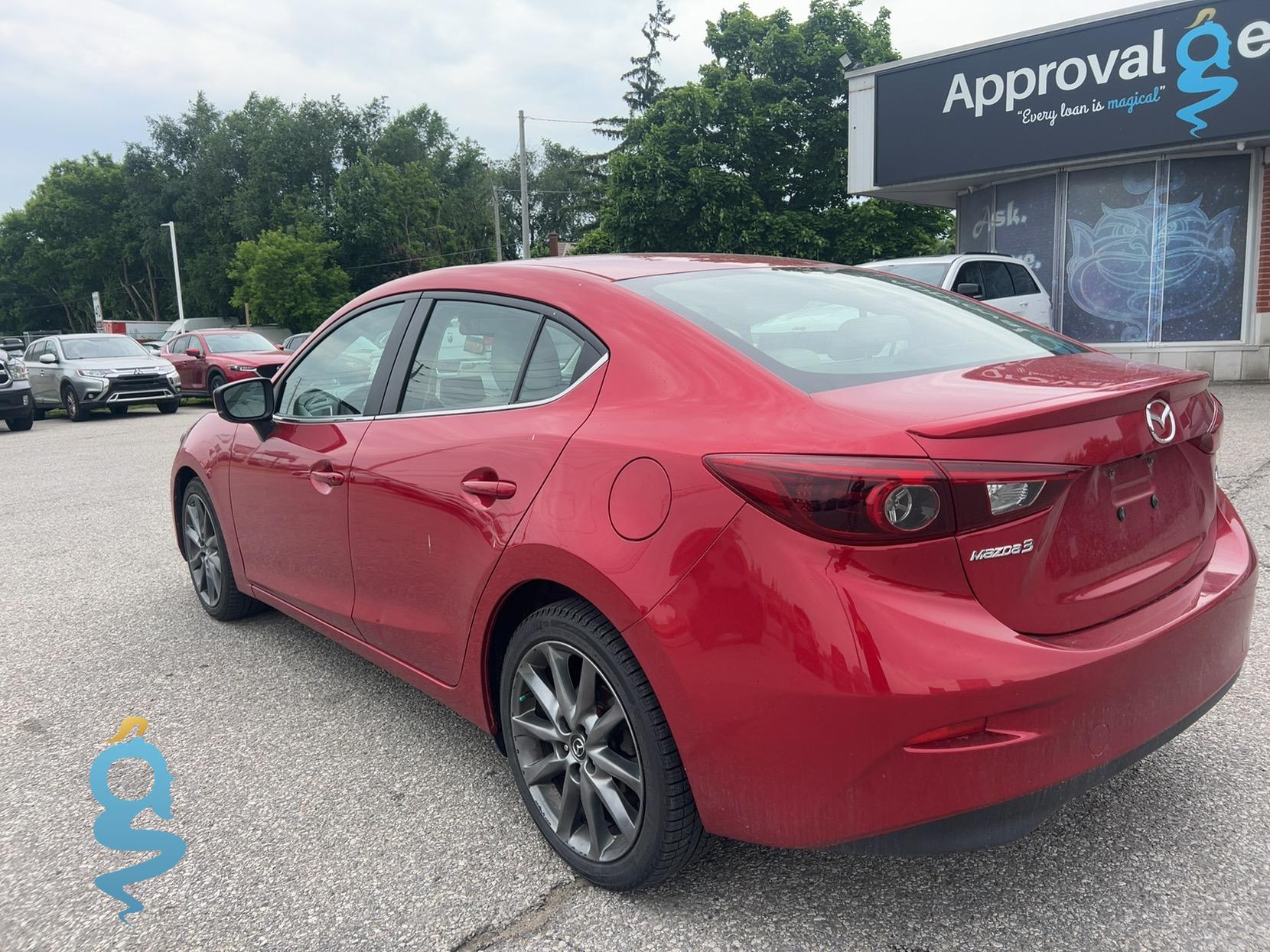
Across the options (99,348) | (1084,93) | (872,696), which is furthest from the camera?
(99,348)

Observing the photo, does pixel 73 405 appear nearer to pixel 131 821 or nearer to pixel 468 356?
pixel 131 821

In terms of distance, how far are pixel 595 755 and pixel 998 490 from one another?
1.14 m

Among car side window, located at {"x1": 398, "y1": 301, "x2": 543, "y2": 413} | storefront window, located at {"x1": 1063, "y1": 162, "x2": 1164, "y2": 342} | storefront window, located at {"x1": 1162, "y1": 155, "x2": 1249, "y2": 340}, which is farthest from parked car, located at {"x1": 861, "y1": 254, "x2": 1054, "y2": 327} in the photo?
car side window, located at {"x1": 398, "y1": 301, "x2": 543, "y2": 413}

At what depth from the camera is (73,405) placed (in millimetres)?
17203

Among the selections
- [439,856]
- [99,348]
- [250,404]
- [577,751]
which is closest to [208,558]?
[250,404]

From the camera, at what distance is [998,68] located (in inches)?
562

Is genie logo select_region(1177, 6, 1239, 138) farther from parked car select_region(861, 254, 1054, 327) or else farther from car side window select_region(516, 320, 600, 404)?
car side window select_region(516, 320, 600, 404)

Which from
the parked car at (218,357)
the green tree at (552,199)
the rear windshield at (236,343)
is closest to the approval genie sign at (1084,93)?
the parked car at (218,357)

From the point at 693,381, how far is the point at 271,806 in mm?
1864

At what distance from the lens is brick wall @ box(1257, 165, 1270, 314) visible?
13070 mm

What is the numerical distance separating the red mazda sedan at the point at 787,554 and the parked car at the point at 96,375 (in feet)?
53.8

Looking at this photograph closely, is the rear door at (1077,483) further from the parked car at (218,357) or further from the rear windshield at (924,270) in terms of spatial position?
the parked car at (218,357)

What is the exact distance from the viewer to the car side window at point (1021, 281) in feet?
37.8

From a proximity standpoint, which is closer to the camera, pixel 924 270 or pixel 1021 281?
pixel 924 270
